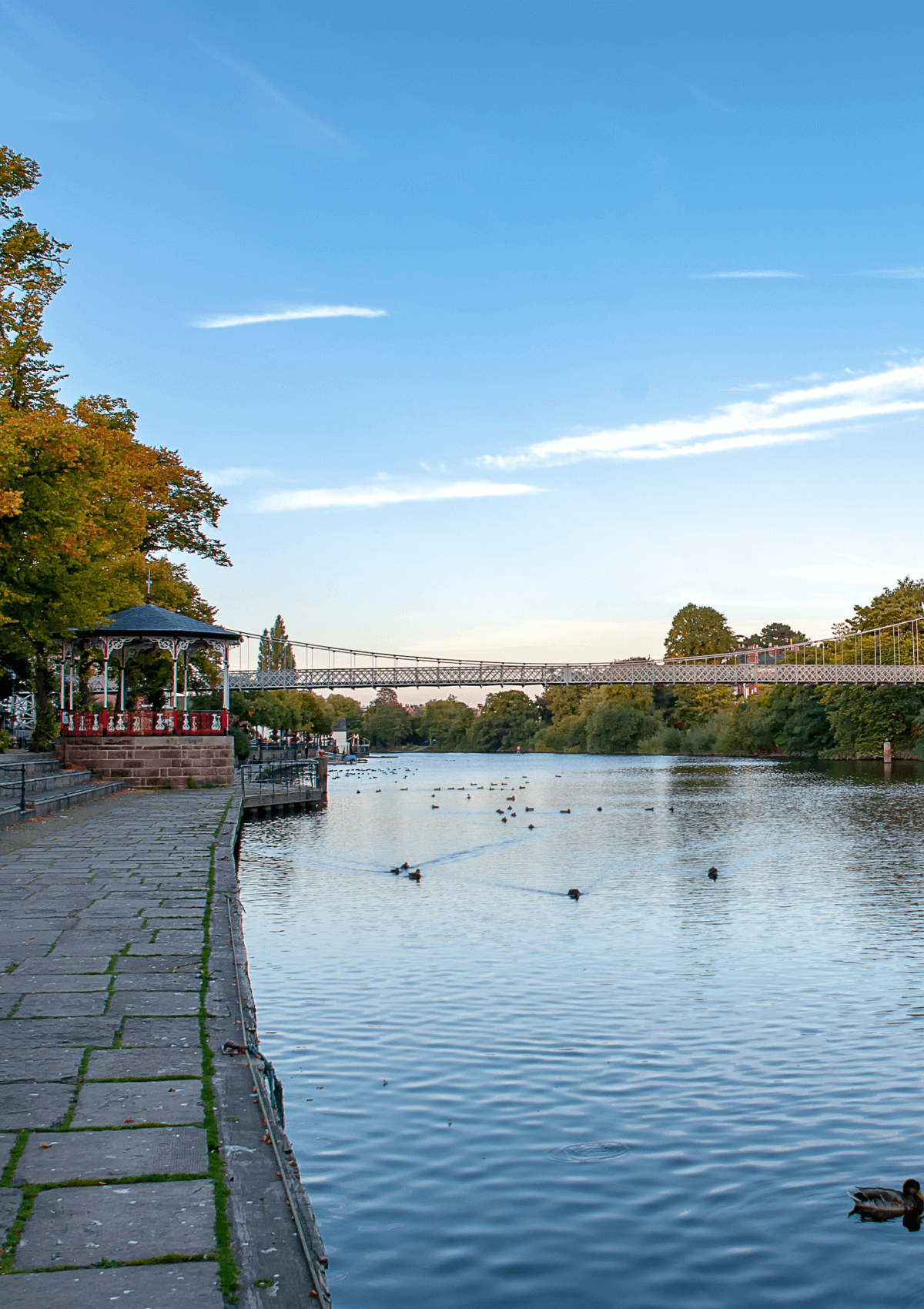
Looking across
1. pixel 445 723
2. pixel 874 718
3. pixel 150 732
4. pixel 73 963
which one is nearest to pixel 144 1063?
pixel 73 963

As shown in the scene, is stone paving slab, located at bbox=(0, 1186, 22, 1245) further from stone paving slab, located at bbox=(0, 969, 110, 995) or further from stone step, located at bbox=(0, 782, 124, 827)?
stone step, located at bbox=(0, 782, 124, 827)

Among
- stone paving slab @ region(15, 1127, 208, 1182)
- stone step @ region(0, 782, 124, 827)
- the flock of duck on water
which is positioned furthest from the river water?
stone step @ region(0, 782, 124, 827)

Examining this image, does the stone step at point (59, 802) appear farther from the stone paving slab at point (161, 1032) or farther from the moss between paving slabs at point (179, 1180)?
the moss between paving slabs at point (179, 1180)

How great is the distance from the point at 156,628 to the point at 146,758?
3.07 meters

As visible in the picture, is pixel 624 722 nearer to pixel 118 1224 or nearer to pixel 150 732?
pixel 150 732

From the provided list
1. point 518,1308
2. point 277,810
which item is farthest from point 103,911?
point 277,810

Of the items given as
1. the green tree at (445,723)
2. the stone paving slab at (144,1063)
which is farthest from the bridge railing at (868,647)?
the stone paving slab at (144,1063)

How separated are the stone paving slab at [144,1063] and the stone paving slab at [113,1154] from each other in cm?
73

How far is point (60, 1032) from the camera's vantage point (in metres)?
5.99

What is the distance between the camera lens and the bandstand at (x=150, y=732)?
26.4 m

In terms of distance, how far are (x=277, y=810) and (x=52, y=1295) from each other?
28113mm

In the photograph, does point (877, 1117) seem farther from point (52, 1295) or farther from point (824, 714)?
point (824, 714)

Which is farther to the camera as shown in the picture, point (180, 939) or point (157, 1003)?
point (180, 939)

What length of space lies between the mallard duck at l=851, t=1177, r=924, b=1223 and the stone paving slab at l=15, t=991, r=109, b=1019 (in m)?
4.13
